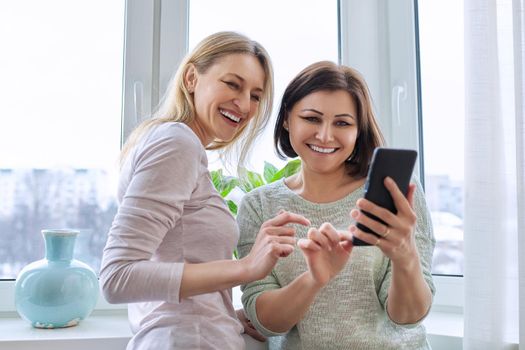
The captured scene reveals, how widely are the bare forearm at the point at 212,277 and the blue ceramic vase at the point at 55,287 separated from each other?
628mm

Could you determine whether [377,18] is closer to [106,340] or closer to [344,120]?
[344,120]

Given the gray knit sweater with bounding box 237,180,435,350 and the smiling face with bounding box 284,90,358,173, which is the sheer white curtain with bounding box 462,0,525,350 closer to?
the gray knit sweater with bounding box 237,180,435,350

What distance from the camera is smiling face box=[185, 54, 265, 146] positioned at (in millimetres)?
1291

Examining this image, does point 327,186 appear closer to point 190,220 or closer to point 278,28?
point 190,220

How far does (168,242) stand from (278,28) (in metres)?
1.10

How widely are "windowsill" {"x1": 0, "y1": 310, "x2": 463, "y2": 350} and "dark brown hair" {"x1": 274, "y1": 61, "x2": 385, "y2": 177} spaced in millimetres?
518

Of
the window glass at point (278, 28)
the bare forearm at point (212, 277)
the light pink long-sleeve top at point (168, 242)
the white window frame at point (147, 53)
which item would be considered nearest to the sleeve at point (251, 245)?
the light pink long-sleeve top at point (168, 242)

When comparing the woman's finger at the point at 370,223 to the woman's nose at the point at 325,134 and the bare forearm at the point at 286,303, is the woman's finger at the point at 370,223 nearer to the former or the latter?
the bare forearm at the point at 286,303

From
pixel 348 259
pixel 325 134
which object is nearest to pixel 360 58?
pixel 325 134

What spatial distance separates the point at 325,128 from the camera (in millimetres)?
1396

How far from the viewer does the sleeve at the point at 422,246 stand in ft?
4.46

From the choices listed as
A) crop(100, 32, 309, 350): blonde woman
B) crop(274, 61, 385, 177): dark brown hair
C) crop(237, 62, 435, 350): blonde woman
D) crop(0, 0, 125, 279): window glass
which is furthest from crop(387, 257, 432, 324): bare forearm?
crop(0, 0, 125, 279): window glass

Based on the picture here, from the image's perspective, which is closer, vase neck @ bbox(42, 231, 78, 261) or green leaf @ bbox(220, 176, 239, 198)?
vase neck @ bbox(42, 231, 78, 261)

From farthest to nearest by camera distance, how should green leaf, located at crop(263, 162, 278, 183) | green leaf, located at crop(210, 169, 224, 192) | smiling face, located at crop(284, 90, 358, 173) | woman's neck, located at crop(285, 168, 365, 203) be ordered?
green leaf, located at crop(263, 162, 278, 183) < green leaf, located at crop(210, 169, 224, 192) < woman's neck, located at crop(285, 168, 365, 203) < smiling face, located at crop(284, 90, 358, 173)
